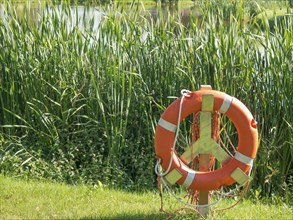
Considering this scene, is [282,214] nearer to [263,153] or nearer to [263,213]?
[263,213]

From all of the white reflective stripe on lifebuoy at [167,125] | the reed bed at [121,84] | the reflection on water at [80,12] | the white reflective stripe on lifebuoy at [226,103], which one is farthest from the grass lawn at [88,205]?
the reflection on water at [80,12]

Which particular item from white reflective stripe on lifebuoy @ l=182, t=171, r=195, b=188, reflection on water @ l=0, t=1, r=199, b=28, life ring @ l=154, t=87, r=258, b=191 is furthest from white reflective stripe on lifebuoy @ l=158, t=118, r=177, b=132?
reflection on water @ l=0, t=1, r=199, b=28

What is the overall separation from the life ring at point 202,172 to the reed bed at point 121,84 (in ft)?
3.76

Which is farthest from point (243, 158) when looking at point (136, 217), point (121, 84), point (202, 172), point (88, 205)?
point (121, 84)

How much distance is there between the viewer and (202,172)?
354 centimetres

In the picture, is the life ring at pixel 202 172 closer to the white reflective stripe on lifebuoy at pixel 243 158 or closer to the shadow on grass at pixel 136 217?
the white reflective stripe on lifebuoy at pixel 243 158

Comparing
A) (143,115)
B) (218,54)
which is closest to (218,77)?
(218,54)

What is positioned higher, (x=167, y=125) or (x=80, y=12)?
(x=80, y=12)

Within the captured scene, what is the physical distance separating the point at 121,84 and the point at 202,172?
1.61 metres

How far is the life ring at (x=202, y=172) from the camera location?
11.4 feet

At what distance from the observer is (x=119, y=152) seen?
4.82 metres

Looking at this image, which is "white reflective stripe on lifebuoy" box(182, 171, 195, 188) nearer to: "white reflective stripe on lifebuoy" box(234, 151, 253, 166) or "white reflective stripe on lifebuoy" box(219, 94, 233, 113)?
"white reflective stripe on lifebuoy" box(234, 151, 253, 166)

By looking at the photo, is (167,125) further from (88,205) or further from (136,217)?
(88,205)

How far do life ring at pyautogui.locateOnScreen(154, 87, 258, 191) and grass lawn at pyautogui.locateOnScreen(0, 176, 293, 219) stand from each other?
274mm
